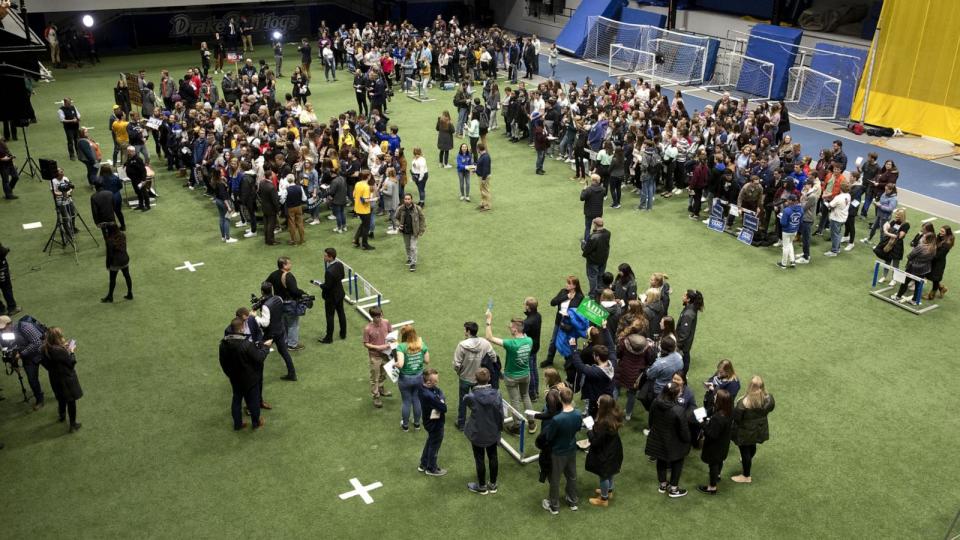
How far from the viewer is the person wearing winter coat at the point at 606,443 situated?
30.4 feet

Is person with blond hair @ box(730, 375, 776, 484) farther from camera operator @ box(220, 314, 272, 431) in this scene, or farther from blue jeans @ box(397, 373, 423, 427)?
camera operator @ box(220, 314, 272, 431)

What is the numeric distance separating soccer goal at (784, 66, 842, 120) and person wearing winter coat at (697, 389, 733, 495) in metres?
20.0

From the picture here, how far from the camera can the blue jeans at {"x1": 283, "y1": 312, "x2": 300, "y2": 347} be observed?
13141 mm

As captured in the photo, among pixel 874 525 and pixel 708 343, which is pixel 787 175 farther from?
pixel 874 525

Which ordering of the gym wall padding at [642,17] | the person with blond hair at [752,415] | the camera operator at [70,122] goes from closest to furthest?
the person with blond hair at [752,415], the camera operator at [70,122], the gym wall padding at [642,17]

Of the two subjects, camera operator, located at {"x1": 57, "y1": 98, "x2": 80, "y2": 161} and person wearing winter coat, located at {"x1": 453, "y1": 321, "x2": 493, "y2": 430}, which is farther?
camera operator, located at {"x1": 57, "y1": 98, "x2": 80, "y2": 161}

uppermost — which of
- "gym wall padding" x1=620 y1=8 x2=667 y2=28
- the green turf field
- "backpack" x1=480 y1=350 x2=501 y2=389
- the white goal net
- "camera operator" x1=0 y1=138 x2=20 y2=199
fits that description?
"gym wall padding" x1=620 y1=8 x2=667 y2=28

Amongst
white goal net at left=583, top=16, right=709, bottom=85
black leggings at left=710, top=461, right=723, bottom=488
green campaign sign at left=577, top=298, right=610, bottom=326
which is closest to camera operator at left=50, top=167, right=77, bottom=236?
green campaign sign at left=577, top=298, right=610, bottom=326

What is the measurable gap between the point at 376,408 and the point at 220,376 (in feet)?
8.91

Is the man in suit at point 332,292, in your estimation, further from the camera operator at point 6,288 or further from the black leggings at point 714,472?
the black leggings at point 714,472

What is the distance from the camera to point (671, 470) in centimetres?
1011

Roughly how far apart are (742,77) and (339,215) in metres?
18.2

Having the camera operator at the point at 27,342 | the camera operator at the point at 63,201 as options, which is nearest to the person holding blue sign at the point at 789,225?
the camera operator at the point at 27,342

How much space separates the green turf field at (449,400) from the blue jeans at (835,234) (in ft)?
1.13
